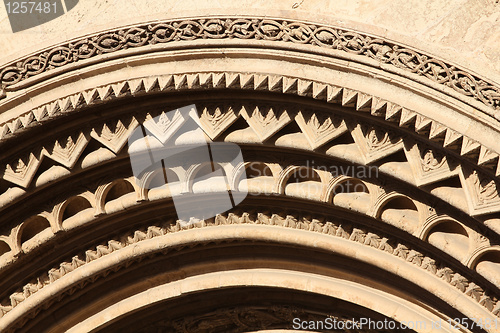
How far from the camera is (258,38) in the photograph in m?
6.56

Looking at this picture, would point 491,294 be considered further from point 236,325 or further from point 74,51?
point 74,51

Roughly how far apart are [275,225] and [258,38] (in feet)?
4.67

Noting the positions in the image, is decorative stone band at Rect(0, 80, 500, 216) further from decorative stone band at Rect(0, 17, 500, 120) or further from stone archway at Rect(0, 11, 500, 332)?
decorative stone band at Rect(0, 17, 500, 120)

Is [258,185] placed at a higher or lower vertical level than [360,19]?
lower

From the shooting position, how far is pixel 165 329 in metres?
7.89

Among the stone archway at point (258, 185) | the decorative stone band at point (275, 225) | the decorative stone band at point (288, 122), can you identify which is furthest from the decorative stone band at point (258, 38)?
the decorative stone band at point (275, 225)

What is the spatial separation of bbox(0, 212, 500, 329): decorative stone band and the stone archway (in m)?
0.01

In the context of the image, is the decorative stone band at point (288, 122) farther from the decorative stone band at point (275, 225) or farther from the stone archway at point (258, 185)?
the decorative stone band at point (275, 225)

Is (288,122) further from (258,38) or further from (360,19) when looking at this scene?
(360,19)

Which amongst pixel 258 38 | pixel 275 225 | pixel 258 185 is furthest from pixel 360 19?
pixel 275 225

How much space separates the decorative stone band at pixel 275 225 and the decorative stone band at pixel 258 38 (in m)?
1.26

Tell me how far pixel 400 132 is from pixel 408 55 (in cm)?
50

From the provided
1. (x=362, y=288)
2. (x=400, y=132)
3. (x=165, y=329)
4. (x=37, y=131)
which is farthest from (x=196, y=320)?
(x=400, y=132)

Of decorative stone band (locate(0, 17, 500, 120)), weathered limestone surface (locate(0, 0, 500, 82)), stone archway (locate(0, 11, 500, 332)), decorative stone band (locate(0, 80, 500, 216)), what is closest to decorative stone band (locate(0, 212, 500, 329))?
stone archway (locate(0, 11, 500, 332))
